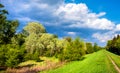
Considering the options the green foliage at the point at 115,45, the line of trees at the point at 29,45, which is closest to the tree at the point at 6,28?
the line of trees at the point at 29,45

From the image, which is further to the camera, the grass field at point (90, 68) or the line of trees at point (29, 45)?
the line of trees at point (29, 45)

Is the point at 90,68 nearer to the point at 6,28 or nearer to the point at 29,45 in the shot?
the point at 6,28

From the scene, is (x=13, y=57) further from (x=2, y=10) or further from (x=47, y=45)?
(x=47, y=45)

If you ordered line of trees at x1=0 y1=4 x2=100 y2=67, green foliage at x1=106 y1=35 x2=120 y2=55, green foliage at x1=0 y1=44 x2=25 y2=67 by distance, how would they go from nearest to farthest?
1. green foliage at x1=0 y1=44 x2=25 y2=67
2. line of trees at x1=0 y1=4 x2=100 y2=67
3. green foliage at x1=106 y1=35 x2=120 y2=55

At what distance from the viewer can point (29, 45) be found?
70.2 m

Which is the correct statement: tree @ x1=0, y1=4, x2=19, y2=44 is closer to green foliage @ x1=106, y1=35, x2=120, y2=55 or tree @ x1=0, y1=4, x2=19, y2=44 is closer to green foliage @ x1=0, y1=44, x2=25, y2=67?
green foliage @ x1=0, y1=44, x2=25, y2=67

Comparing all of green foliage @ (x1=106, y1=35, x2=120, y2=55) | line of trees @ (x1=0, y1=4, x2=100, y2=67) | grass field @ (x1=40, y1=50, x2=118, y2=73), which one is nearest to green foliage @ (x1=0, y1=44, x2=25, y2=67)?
line of trees @ (x1=0, y1=4, x2=100, y2=67)

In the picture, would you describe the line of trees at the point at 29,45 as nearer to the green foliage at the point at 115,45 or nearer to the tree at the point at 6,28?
the tree at the point at 6,28

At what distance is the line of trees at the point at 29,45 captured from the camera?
45031mm

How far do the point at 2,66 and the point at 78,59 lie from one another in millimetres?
19432

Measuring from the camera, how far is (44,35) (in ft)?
245

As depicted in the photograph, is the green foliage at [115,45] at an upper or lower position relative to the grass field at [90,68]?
upper

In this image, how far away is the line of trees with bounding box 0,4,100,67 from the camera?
45031 mm

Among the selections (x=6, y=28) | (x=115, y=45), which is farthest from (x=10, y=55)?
(x=115, y=45)
